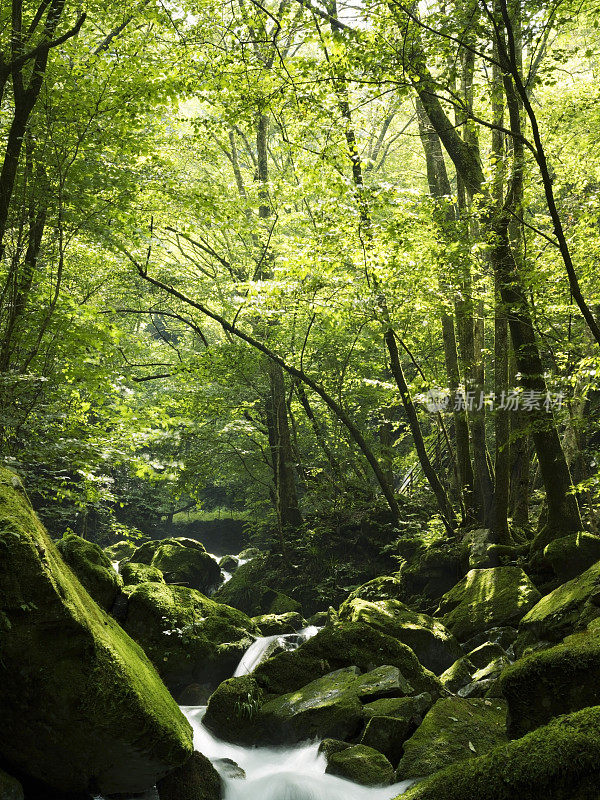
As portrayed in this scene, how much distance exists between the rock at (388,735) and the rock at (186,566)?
9673 mm

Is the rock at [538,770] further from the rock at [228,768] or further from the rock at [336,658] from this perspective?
the rock at [336,658]

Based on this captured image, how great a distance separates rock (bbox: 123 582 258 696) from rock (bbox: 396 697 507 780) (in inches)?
147

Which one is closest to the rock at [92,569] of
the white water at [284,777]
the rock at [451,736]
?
the white water at [284,777]

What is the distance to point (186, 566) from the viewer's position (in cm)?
1512

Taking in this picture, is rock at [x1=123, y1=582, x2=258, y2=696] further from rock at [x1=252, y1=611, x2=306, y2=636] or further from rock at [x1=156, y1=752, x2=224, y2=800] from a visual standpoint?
rock at [x1=156, y1=752, x2=224, y2=800]

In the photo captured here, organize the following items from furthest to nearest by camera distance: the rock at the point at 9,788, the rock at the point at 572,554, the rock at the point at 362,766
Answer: the rock at the point at 572,554, the rock at the point at 362,766, the rock at the point at 9,788

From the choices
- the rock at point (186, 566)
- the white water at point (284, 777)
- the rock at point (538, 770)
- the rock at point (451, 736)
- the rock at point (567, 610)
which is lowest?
the rock at point (186, 566)

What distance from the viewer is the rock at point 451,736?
15.6ft

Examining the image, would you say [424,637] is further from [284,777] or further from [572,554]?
[284,777]

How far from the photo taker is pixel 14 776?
13.1ft

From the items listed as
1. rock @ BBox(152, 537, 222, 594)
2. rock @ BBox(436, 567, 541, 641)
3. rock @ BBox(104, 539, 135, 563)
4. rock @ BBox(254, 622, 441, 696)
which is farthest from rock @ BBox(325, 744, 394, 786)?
rock @ BBox(104, 539, 135, 563)

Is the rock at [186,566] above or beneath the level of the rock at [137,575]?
beneath

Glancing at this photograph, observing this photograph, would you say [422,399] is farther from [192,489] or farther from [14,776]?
[14,776]

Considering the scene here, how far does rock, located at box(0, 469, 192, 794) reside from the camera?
3.73 m
